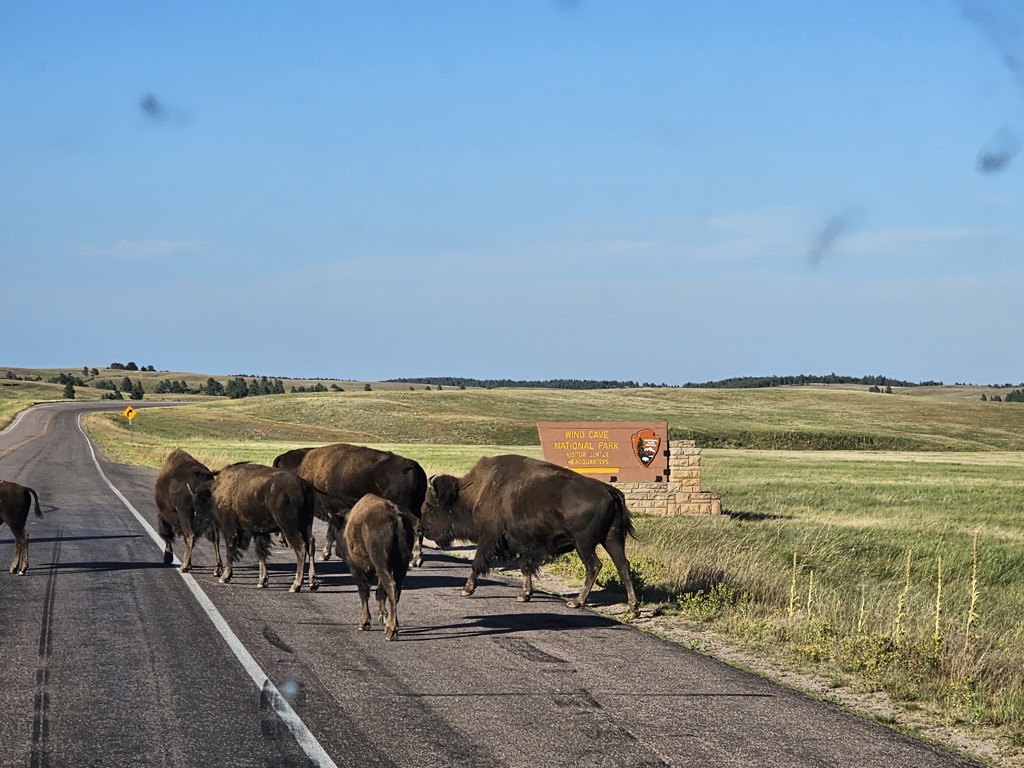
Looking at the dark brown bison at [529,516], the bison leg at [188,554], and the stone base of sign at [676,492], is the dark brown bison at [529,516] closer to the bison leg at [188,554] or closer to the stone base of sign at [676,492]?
the bison leg at [188,554]

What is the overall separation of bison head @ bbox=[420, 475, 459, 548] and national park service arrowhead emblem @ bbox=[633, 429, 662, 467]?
636 inches

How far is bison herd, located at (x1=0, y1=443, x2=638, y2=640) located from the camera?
455 inches

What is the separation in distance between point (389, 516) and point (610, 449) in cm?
1949

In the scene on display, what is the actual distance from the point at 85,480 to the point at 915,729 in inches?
1395

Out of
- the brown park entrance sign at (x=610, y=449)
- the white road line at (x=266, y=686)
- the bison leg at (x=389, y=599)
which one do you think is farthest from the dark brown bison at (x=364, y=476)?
the brown park entrance sign at (x=610, y=449)

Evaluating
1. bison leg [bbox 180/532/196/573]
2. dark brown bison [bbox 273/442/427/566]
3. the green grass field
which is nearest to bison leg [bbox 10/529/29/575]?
bison leg [bbox 180/532/196/573]

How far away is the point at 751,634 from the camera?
11.9 meters

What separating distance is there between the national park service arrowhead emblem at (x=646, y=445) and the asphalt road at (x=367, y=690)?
1611cm

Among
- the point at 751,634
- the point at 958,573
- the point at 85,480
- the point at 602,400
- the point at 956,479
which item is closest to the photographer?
the point at 751,634

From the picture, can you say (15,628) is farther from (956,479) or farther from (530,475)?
(956,479)


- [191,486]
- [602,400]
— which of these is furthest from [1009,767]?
[602,400]

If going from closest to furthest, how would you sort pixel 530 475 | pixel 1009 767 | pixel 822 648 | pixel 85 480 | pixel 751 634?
pixel 1009 767, pixel 822 648, pixel 751 634, pixel 530 475, pixel 85 480

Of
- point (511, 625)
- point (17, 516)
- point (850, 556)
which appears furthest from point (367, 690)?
point (850, 556)

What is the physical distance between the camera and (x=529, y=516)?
1374 cm
